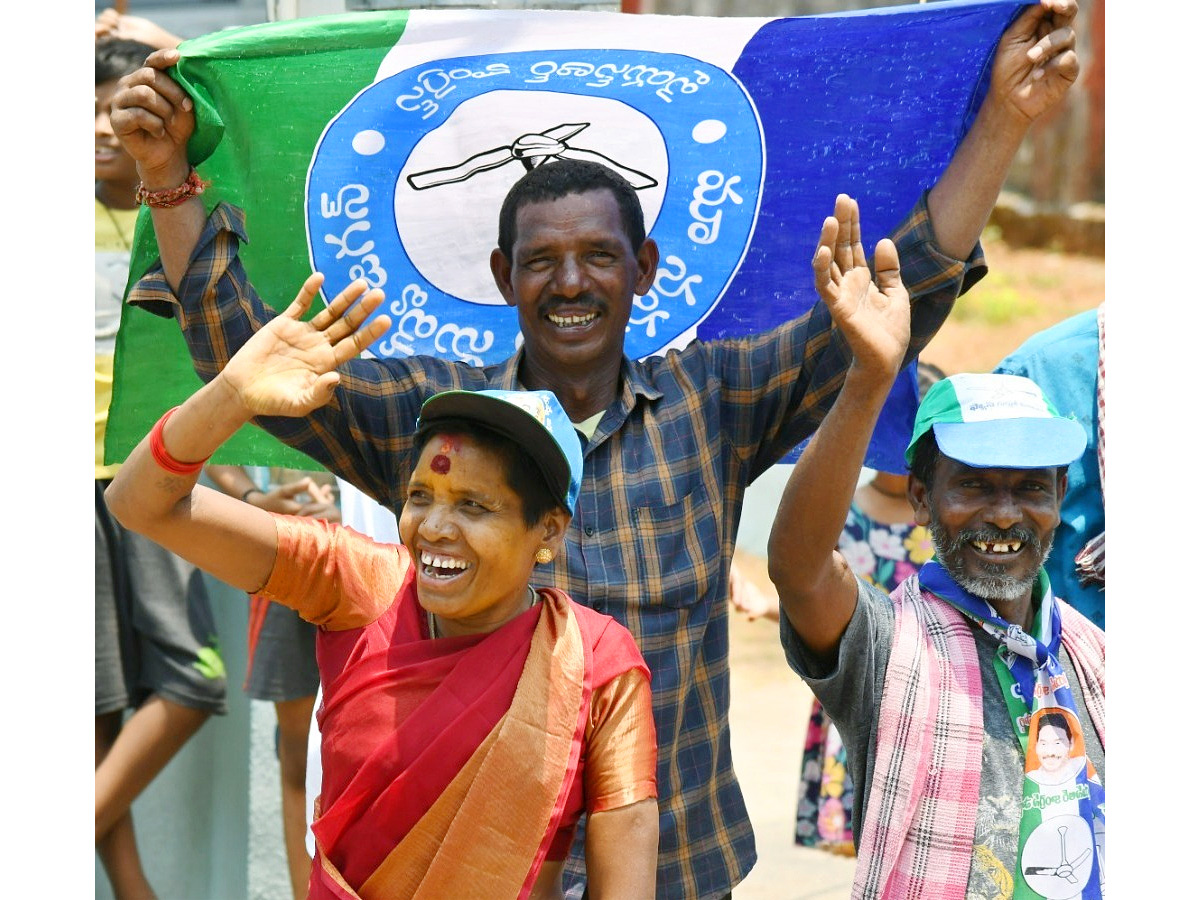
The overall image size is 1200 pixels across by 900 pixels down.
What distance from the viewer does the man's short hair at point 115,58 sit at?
17.1ft

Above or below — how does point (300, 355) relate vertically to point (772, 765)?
above

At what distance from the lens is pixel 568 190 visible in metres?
3.21

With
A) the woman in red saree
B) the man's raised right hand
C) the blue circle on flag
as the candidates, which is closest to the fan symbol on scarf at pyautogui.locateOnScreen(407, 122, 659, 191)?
the blue circle on flag

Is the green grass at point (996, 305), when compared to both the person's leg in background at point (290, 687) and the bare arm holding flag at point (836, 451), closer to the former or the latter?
the person's leg in background at point (290, 687)

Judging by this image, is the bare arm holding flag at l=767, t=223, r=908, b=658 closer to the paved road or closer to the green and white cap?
the green and white cap

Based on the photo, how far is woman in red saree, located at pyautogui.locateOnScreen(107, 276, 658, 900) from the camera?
263 cm

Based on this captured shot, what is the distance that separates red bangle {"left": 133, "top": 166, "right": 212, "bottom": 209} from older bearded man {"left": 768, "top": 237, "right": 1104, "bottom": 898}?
1.20 m

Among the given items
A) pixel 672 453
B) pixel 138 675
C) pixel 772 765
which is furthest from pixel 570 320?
pixel 772 765

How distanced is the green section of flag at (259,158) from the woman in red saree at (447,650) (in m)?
0.77

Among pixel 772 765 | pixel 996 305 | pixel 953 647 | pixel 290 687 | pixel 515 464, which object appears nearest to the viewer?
pixel 515 464

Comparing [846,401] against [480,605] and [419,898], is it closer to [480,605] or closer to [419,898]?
[480,605]

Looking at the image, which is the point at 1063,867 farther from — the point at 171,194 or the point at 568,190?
the point at 171,194

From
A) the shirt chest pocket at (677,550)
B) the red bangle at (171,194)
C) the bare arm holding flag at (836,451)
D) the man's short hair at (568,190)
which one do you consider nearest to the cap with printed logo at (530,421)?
the shirt chest pocket at (677,550)

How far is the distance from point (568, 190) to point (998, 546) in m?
1.09
